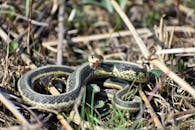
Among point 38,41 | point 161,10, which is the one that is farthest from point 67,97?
point 161,10

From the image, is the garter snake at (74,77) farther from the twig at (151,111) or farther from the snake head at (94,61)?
the twig at (151,111)

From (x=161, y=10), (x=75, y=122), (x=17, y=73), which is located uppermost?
(x=161, y=10)

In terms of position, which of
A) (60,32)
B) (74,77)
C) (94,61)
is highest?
(60,32)

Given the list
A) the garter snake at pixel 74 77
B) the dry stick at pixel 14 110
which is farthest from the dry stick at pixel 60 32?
the dry stick at pixel 14 110

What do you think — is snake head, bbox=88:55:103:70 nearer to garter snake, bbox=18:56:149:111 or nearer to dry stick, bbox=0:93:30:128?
garter snake, bbox=18:56:149:111

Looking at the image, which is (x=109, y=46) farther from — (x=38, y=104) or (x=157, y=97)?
(x=38, y=104)

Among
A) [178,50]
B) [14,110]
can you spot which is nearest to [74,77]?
[14,110]

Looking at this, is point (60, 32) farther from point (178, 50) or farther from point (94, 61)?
point (178, 50)

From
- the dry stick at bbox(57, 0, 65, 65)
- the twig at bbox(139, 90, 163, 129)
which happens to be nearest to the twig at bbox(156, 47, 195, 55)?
the twig at bbox(139, 90, 163, 129)
